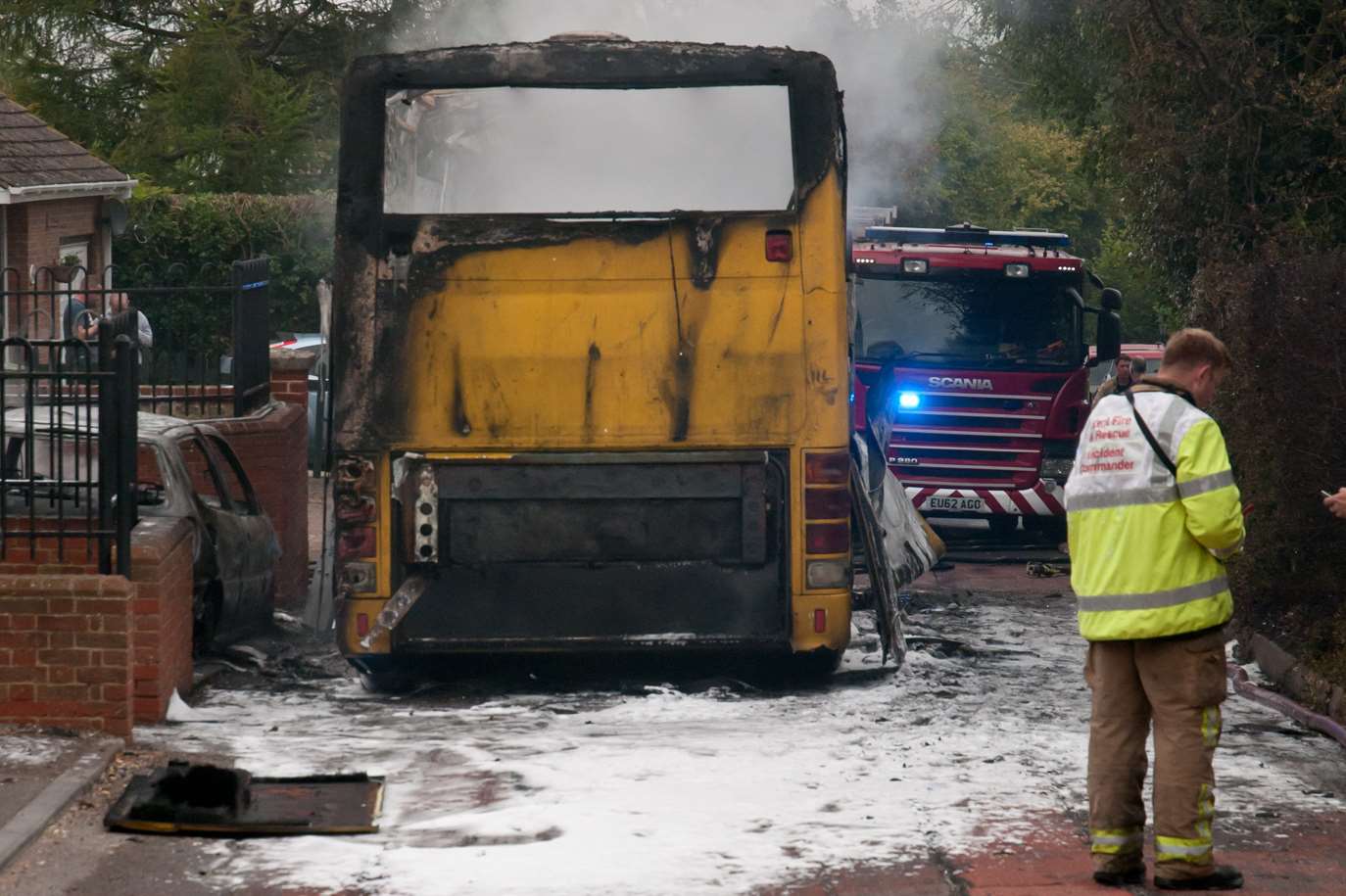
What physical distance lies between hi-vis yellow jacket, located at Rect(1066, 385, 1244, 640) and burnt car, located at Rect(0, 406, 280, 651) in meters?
4.33

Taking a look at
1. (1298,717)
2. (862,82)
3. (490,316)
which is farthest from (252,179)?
(1298,717)

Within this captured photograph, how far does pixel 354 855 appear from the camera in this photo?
21.0 feet

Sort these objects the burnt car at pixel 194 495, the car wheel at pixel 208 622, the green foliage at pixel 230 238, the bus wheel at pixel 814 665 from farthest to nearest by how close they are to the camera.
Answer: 1. the green foliage at pixel 230 238
2. the car wheel at pixel 208 622
3. the bus wheel at pixel 814 665
4. the burnt car at pixel 194 495

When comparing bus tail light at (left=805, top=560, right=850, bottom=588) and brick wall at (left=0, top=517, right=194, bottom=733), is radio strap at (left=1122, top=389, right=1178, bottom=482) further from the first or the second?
brick wall at (left=0, top=517, right=194, bottom=733)

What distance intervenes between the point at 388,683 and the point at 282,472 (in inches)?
138

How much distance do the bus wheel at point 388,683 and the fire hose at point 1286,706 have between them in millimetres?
4041

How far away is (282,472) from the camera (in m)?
13.0

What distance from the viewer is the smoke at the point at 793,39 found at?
9.70m

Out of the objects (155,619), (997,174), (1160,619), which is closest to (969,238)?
(155,619)

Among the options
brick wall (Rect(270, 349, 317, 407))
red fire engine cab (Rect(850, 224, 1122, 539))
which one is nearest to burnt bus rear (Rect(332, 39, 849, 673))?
brick wall (Rect(270, 349, 317, 407))

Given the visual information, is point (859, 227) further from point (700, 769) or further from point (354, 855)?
point (354, 855)

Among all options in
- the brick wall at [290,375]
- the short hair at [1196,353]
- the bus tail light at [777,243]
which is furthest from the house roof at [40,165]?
the short hair at [1196,353]

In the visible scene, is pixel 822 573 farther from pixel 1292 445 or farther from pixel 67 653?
pixel 67 653

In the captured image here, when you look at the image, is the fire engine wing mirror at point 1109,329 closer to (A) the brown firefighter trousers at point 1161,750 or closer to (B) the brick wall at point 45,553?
(B) the brick wall at point 45,553
